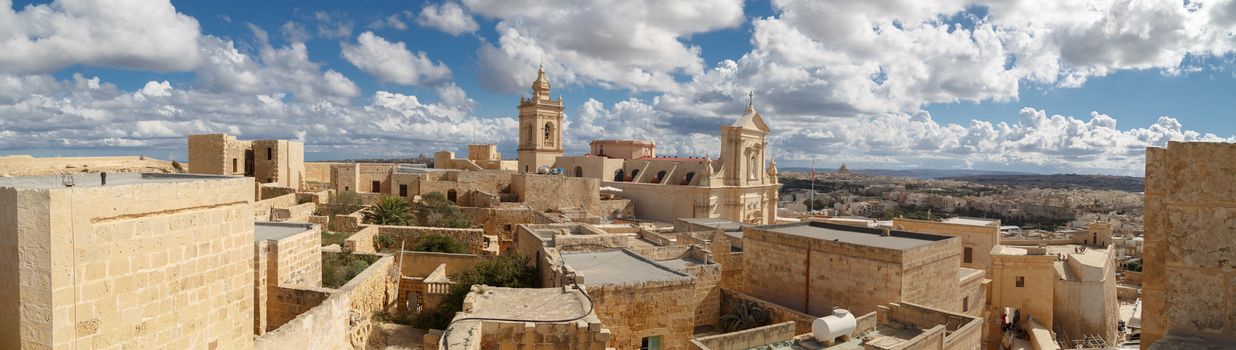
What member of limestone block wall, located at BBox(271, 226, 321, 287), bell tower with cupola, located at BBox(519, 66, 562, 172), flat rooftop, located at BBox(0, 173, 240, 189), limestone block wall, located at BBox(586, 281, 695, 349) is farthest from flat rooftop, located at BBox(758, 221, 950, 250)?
bell tower with cupola, located at BBox(519, 66, 562, 172)

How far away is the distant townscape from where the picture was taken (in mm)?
3268

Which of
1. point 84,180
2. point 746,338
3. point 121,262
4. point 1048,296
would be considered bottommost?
point 1048,296

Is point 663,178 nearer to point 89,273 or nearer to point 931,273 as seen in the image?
point 931,273

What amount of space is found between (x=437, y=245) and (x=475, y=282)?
5.97 meters

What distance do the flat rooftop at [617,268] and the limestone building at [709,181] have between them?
18.9 m

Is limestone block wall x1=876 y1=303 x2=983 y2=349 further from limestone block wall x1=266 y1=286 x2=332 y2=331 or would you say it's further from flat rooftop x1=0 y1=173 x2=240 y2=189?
flat rooftop x1=0 y1=173 x2=240 y2=189

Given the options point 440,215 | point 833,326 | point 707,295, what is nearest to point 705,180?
point 440,215

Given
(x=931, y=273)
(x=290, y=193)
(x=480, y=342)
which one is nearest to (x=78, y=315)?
(x=480, y=342)

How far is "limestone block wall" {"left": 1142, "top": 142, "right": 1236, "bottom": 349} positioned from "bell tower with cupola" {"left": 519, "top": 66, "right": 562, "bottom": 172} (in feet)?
123

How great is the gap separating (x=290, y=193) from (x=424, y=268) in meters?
12.3

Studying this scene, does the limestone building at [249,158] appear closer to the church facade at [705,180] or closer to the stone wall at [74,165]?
the stone wall at [74,165]

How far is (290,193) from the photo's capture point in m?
25.2

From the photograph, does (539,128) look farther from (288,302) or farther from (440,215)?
(288,302)

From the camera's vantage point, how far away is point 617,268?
1170cm
